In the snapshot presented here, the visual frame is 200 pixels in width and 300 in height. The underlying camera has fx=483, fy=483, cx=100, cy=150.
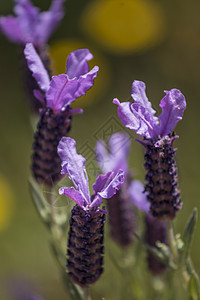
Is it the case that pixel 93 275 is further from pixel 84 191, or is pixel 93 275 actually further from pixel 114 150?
pixel 114 150

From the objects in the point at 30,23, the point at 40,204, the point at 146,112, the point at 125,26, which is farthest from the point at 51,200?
the point at 125,26

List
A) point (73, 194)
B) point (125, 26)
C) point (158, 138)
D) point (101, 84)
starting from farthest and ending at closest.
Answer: point (125, 26), point (101, 84), point (158, 138), point (73, 194)

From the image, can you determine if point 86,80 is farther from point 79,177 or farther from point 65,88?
point 79,177

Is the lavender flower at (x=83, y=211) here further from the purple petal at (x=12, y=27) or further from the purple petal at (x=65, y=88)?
the purple petal at (x=12, y=27)

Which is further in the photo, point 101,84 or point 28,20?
point 101,84

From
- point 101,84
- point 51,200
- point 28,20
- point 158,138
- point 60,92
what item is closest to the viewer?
point 158,138

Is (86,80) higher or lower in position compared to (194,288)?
higher

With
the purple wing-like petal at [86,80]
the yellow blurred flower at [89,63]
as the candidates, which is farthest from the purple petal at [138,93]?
the yellow blurred flower at [89,63]

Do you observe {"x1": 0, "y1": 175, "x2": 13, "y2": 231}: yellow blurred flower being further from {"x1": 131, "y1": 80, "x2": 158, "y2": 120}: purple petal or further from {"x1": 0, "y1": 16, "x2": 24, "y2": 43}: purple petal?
{"x1": 131, "y1": 80, "x2": 158, "y2": 120}: purple petal

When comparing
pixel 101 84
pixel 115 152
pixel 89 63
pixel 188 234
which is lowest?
pixel 101 84
